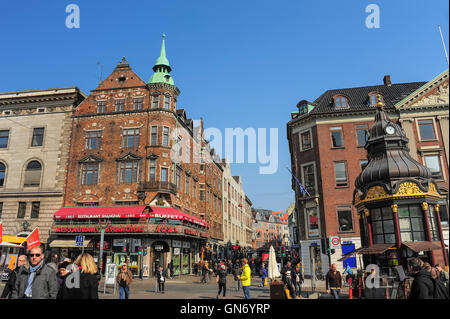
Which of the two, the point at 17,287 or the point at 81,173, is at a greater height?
the point at 81,173

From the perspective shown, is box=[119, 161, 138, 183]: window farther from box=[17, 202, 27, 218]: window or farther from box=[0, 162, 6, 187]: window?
box=[0, 162, 6, 187]: window

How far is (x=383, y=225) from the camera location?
14.4 m

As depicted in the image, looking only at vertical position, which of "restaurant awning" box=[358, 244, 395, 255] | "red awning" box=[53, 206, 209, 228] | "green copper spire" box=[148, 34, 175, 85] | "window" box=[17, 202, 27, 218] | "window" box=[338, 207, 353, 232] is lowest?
"restaurant awning" box=[358, 244, 395, 255]

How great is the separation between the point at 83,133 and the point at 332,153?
2684cm

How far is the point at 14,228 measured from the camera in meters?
34.4

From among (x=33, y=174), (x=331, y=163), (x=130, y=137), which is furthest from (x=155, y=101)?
(x=331, y=163)

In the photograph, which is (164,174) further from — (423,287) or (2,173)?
(423,287)

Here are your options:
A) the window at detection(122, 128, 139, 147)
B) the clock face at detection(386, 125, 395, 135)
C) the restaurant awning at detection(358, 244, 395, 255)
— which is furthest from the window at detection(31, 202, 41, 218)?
the clock face at detection(386, 125, 395, 135)

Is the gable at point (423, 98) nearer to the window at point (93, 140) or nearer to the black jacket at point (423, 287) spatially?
the black jacket at point (423, 287)

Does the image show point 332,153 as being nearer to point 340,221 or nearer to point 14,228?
point 340,221

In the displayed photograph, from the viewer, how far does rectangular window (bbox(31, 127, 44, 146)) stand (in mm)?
37000

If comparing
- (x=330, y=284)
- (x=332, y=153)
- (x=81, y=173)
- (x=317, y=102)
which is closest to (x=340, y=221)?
(x=332, y=153)

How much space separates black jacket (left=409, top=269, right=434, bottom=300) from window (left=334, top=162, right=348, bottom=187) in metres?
28.9
